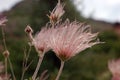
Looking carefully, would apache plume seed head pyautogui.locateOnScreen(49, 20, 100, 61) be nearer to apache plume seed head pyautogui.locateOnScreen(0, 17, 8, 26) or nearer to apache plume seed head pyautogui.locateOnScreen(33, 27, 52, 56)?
apache plume seed head pyautogui.locateOnScreen(33, 27, 52, 56)

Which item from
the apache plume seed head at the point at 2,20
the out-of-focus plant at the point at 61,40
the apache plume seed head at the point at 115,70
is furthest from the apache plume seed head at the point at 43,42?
the apache plume seed head at the point at 115,70

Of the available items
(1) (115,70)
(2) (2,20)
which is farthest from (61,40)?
(1) (115,70)

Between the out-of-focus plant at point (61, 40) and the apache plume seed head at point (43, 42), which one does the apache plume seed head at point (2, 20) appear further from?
the apache plume seed head at point (43, 42)

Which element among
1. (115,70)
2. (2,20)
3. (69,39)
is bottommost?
(115,70)

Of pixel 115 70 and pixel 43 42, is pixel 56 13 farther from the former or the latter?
pixel 115 70

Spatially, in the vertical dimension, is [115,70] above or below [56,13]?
below

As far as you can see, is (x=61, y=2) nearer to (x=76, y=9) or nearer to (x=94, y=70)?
(x=94, y=70)

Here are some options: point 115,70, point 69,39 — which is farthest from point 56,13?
point 115,70

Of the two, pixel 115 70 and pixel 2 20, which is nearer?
pixel 2 20

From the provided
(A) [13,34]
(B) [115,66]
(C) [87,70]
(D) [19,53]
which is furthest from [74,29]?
(A) [13,34]

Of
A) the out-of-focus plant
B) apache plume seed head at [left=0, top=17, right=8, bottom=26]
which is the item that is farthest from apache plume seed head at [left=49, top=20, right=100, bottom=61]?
apache plume seed head at [left=0, top=17, right=8, bottom=26]
